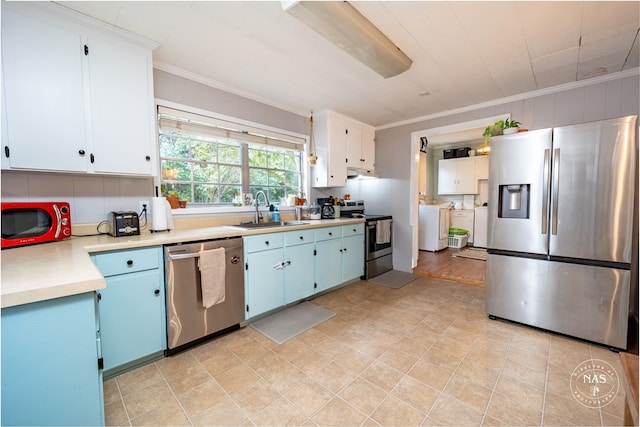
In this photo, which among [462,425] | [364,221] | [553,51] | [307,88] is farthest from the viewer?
[364,221]

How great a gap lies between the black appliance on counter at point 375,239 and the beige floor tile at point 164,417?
2766 millimetres

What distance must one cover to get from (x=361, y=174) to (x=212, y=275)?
9.92 ft

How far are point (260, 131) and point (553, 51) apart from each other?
9.55ft

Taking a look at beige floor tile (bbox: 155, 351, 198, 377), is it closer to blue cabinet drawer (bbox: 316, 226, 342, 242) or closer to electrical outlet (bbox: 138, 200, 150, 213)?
electrical outlet (bbox: 138, 200, 150, 213)

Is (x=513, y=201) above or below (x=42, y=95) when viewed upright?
below

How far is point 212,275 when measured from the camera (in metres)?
2.10

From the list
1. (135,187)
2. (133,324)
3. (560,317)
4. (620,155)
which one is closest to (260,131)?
(135,187)

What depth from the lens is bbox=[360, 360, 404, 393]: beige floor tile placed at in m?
1.70

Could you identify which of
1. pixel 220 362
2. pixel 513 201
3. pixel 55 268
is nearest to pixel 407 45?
pixel 513 201

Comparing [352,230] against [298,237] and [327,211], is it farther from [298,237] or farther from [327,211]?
[298,237]

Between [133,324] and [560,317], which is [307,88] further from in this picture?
[560,317]

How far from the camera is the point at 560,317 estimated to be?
2229 mm

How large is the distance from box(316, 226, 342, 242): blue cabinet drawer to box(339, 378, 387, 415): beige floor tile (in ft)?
5.22

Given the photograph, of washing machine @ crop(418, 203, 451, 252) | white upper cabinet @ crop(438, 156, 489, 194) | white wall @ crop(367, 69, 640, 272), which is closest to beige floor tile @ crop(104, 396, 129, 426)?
white wall @ crop(367, 69, 640, 272)
